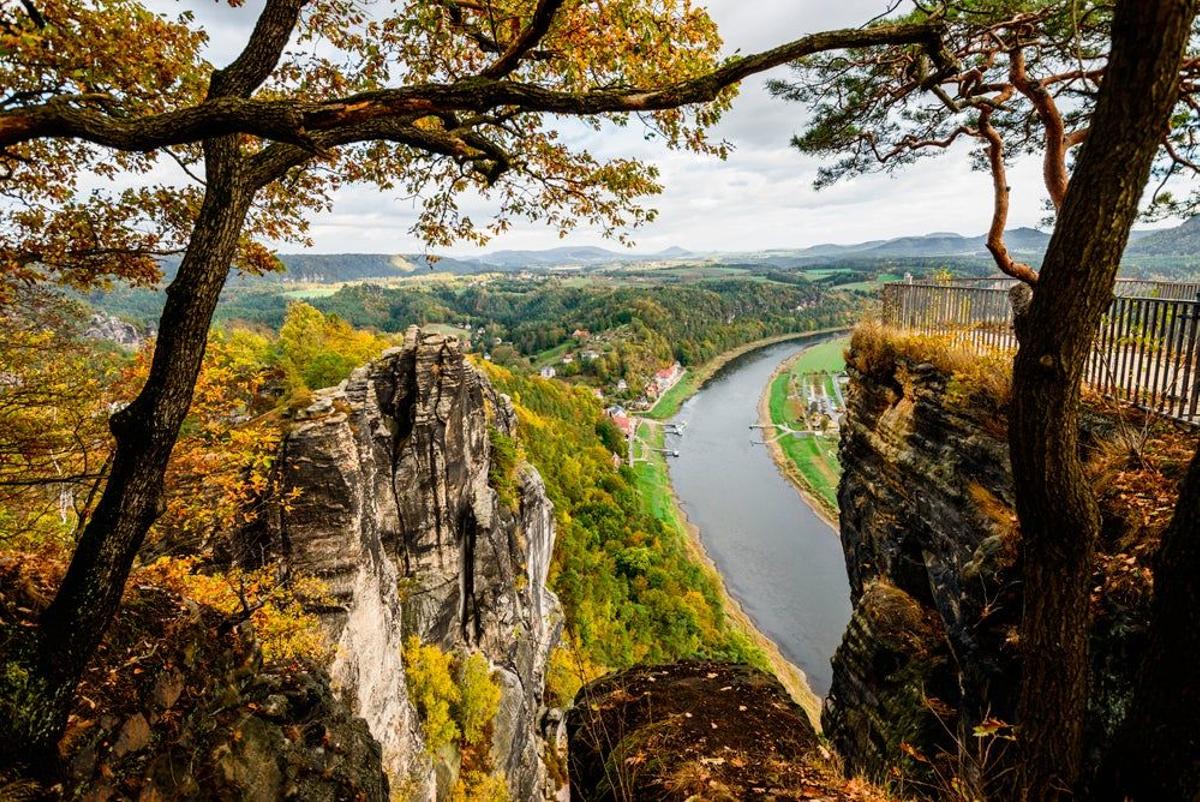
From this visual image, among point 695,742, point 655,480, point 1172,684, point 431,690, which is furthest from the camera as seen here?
point 655,480

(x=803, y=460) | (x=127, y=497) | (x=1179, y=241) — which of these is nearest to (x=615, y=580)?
(x=803, y=460)

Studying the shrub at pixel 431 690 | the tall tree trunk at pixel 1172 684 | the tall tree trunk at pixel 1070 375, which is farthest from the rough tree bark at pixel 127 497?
the shrub at pixel 431 690

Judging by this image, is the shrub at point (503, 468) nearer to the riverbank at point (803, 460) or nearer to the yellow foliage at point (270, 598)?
the yellow foliage at point (270, 598)

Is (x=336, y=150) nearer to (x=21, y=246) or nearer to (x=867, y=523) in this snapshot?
(x=21, y=246)

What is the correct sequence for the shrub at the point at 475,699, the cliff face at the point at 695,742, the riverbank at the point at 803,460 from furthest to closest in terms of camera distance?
the riverbank at the point at 803,460 → the shrub at the point at 475,699 → the cliff face at the point at 695,742

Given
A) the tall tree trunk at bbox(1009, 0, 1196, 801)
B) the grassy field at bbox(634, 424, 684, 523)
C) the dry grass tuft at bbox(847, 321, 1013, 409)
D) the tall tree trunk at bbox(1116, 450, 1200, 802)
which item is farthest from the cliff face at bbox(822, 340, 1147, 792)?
the grassy field at bbox(634, 424, 684, 523)

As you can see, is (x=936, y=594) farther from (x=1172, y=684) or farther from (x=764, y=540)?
(x=764, y=540)
